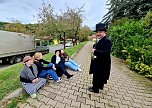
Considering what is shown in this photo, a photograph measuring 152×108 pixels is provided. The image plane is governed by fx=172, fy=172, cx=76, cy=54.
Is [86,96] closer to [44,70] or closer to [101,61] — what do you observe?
[101,61]

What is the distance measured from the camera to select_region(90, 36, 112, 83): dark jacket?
14.7 ft

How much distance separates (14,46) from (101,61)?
12419mm

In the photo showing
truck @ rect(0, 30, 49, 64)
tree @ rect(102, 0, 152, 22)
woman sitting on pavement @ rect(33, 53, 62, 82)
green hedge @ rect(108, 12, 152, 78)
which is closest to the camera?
woman sitting on pavement @ rect(33, 53, 62, 82)

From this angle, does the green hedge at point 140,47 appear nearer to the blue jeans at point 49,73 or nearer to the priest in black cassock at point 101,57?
the priest in black cassock at point 101,57

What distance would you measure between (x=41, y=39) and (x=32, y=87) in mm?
17448

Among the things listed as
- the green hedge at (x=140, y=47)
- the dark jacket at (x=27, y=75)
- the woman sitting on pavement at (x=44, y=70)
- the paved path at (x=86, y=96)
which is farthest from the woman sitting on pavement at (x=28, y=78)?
the green hedge at (x=140, y=47)

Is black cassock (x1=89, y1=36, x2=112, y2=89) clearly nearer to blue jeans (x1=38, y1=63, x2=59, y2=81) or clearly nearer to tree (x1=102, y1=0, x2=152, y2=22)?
blue jeans (x1=38, y1=63, x2=59, y2=81)

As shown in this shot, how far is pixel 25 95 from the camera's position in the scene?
170 inches

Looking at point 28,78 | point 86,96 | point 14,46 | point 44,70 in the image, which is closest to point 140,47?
point 86,96

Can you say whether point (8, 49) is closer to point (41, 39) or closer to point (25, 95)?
point (41, 39)

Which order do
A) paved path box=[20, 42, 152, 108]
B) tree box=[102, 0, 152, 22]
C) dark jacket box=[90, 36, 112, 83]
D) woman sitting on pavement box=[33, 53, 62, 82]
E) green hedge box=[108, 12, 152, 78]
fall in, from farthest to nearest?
tree box=[102, 0, 152, 22]
green hedge box=[108, 12, 152, 78]
woman sitting on pavement box=[33, 53, 62, 82]
dark jacket box=[90, 36, 112, 83]
paved path box=[20, 42, 152, 108]

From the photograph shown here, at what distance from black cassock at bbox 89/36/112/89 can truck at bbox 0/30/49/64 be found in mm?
10789

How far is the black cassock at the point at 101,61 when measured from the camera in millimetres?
4496

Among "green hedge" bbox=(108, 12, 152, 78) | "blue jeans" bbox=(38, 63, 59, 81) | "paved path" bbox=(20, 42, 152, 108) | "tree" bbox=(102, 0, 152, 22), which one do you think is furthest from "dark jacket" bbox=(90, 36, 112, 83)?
"tree" bbox=(102, 0, 152, 22)
